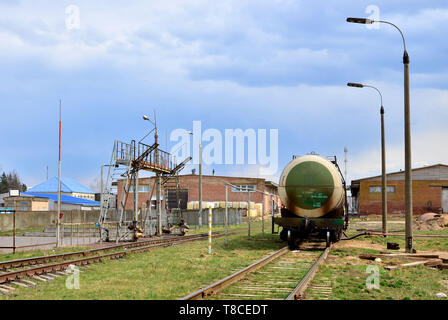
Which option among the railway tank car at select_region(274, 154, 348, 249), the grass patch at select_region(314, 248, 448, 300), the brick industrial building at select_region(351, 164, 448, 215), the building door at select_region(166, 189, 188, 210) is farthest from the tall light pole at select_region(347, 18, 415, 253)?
the building door at select_region(166, 189, 188, 210)

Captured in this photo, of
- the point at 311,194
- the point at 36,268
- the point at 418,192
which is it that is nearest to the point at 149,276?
the point at 36,268

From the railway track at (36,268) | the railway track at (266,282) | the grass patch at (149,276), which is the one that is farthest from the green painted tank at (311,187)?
the railway track at (36,268)

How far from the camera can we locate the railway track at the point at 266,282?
9.25 m

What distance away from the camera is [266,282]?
36.6ft

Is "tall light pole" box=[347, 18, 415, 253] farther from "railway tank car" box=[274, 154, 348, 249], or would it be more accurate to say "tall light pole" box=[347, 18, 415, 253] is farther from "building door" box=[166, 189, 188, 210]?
"building door" box=[166, 189, 188, 210]

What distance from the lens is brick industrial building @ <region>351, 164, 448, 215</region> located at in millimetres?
61531

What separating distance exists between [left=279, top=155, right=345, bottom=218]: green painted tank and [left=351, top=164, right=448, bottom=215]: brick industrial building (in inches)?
1840

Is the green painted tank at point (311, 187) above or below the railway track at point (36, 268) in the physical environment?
above

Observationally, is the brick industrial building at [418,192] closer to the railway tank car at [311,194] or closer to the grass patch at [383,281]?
the railway tank car at [311,194]

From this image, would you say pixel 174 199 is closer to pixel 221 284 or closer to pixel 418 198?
pixel 418 198

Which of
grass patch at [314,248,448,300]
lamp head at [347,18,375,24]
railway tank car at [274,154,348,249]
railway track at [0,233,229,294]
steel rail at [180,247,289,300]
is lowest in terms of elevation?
railway track at [0,233,229,294]

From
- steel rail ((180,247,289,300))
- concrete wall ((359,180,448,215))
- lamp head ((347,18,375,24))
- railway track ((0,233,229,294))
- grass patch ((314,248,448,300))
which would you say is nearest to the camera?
steel rail ((180,247,289,300))

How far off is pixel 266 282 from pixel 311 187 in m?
8.45
